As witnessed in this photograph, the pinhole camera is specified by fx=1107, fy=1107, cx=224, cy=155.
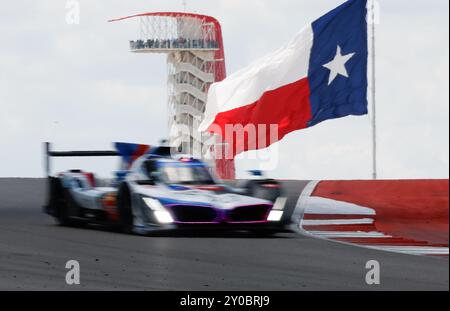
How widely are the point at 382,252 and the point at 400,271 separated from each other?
180 cm

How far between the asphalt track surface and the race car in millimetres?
227

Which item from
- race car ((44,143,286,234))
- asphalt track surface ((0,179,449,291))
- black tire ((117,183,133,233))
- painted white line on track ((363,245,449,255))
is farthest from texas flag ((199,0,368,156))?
painted white line on track ((363,245,449,255))

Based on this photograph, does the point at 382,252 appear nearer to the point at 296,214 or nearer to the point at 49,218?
the point at 296,214

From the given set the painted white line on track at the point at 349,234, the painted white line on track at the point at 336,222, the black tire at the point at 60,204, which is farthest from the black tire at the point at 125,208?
the painted white line on track at the point at 336,222

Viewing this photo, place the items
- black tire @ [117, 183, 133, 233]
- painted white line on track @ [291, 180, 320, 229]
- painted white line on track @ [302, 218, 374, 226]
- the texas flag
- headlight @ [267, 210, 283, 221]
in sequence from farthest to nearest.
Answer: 1. the texas flag
2. painted white line on track @ [291, 180, 320, 229]
3. painted white line on track @ [302, 218, 374, 226]
4. black tire @ [117, 183, 133, 233]
5. headlight @ [267, 210, 283, 221]

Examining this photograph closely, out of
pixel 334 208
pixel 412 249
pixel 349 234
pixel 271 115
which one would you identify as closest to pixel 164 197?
pixel 349 234

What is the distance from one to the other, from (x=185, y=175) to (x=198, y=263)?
3.72 metres

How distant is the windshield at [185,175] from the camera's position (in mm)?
14727

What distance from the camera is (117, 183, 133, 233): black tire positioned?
14.5 m

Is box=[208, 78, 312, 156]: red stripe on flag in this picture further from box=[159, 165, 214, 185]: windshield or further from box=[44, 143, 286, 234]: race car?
box=[44, 143, 286, 234]: race car

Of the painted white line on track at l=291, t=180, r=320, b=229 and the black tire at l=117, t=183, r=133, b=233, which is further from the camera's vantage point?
the painted white line on track at l=291, t=180, r=320, b=229

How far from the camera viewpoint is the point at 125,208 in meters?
14.6
